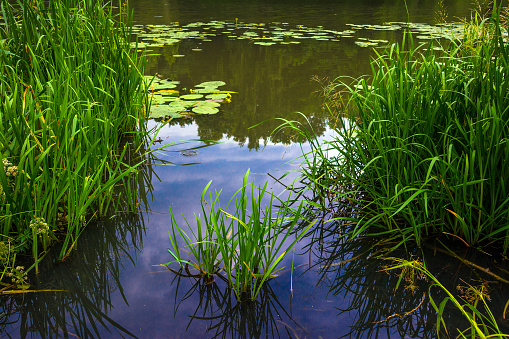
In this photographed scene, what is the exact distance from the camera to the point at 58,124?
170cm

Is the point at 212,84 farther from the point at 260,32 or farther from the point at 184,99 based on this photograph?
the point at 260,32

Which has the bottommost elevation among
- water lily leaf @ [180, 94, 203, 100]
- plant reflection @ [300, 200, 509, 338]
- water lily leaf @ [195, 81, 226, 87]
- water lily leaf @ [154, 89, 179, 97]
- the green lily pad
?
plant reflection @ [300, 200, 509, 338]

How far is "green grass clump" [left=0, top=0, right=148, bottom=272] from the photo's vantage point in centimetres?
152

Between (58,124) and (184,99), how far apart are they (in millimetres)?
1904

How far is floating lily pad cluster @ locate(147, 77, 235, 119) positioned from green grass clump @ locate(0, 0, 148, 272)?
45 centimetres

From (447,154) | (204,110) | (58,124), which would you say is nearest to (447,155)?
(447,154)

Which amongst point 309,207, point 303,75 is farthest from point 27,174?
point 303,75

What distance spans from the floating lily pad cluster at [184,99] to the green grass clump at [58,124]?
45 centimetres

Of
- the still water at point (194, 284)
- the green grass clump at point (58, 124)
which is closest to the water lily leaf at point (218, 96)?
the still water at point (194, 284)

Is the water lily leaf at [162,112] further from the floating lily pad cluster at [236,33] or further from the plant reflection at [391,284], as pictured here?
the floating lily pad cluster at [236,33]

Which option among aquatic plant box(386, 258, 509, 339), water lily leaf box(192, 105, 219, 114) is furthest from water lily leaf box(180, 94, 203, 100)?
aquatic plant box(386, 258, 509, 339)

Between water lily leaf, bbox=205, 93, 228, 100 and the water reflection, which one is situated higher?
water lily leaf, bbox=205, 93, 228, 100

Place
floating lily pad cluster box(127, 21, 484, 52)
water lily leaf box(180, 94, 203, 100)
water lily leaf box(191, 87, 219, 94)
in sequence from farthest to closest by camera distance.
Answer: floating lily pad cluster box(127, 21, 484, 52)
water lily leaf box(191, 87, 219, 94)
water lily leaf box(180, 94, 203, 100)

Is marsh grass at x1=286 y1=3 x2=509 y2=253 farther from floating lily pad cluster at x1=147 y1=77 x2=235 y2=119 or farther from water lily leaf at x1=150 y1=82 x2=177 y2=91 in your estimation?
water lily leaf at x1=150 y1=82 x2=177 y2=91
